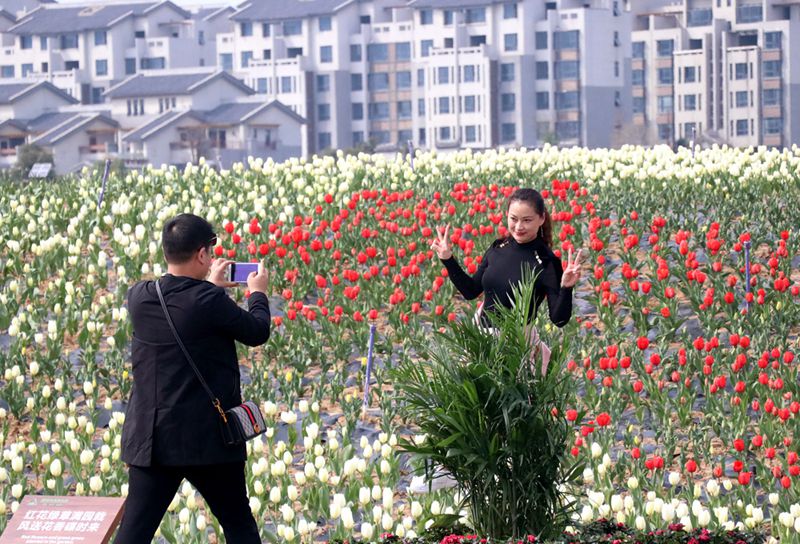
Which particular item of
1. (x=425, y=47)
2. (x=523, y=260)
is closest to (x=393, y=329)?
(x=523, y=260)

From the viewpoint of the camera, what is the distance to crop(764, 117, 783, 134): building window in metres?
103

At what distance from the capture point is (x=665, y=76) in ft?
346

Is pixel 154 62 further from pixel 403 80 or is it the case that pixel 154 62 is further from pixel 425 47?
pixel 425 47

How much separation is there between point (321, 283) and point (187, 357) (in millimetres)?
5747

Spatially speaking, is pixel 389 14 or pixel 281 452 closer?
pixel 281 452

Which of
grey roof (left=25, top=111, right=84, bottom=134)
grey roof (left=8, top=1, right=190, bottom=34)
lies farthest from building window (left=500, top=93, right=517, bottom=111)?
grey roof (left=25, top=111, right=84, bottom=134)

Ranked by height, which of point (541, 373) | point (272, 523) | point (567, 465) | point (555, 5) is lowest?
point (272, 523)

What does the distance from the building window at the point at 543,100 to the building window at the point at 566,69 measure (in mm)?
1529

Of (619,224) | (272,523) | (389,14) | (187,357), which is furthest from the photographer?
(389,14)

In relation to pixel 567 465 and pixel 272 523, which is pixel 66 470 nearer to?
pixel 272 523

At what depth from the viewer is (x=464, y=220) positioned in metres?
15.2

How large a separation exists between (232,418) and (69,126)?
305 feet

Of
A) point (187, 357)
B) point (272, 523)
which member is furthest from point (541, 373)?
point (272, 523)

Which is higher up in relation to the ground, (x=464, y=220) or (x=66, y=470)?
(x=464, y=220)
